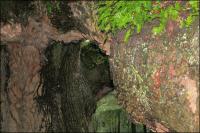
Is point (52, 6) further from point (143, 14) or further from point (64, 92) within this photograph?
point (143, 14)

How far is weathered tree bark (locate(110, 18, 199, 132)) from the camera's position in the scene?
1.70m

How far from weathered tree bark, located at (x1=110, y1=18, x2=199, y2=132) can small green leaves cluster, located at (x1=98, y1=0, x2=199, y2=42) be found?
0.15 feet

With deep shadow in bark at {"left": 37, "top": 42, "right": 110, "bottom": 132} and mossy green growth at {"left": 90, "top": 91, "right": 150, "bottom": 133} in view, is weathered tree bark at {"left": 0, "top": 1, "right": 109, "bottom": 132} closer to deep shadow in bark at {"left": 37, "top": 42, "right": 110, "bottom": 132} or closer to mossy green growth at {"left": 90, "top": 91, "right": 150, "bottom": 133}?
deep shadow in bark at {"left": 37, "top": 42, "right": 110, "bottom": 132}

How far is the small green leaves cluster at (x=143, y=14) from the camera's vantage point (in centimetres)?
177

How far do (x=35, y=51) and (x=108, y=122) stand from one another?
4.38 meters

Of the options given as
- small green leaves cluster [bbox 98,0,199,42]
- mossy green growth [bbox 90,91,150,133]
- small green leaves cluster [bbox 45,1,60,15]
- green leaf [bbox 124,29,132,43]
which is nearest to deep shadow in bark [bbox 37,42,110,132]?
small green leaves cluster [bbox 45,1,60,15]

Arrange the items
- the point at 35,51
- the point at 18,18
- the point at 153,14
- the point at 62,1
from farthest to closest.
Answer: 1. the point at 35,51
2. the point at 18,18
3. the point at 62,1
4. the point at 153,14

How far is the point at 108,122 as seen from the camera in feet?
25.0

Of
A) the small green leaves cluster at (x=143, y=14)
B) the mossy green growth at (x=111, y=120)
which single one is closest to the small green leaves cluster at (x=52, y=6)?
the small green leaves cluster at (x=143, y=14)

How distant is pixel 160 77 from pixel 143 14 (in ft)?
1.19

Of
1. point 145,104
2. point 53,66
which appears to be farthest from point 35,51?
point 145,104

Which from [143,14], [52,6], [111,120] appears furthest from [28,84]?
[111,120]

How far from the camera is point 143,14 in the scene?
1.93m

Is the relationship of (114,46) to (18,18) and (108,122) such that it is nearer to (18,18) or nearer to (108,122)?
(18,18)
